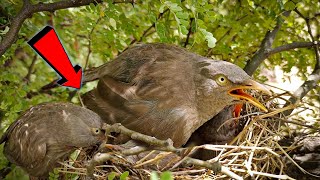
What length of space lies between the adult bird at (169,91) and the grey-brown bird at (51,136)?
112 millimetres

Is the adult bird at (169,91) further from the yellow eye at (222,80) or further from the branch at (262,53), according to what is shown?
the branch at (262,53)

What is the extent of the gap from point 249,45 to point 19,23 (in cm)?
159

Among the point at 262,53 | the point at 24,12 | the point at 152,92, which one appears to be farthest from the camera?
the point at 262,53

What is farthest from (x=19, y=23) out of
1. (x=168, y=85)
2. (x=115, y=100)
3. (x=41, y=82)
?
(x=41, y=82)

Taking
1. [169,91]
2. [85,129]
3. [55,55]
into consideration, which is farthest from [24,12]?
[169,91]

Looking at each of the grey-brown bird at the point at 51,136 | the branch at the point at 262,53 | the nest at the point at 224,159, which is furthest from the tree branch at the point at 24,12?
the branch at the point at 262,53

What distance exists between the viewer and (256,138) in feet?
7.67

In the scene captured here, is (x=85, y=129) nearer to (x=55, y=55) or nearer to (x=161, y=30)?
(x=55, y=55)

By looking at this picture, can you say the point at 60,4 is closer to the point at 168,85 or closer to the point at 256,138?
the point at 168,85

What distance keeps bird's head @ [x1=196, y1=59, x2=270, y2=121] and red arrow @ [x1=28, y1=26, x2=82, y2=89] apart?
683 millimetres

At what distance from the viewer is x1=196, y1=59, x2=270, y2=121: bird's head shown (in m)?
2.17

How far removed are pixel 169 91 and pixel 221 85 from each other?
0.25 m

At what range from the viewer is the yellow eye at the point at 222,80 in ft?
7.18

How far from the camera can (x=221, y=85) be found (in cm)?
221
